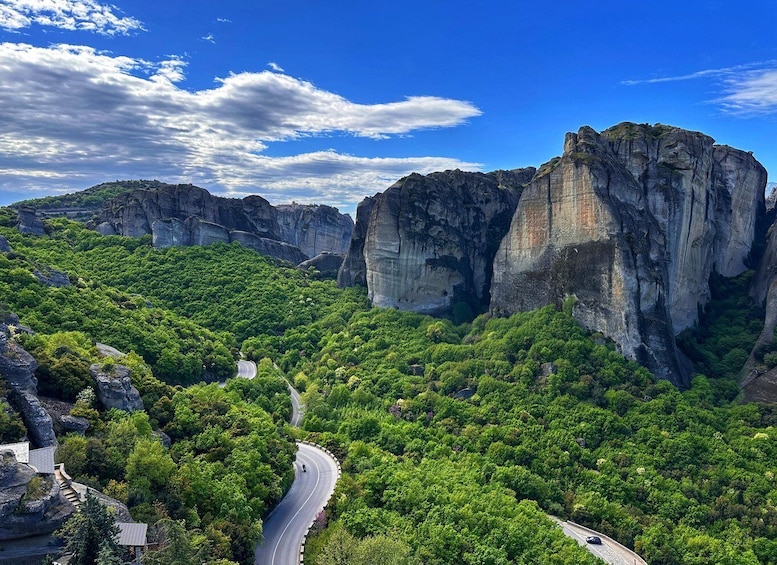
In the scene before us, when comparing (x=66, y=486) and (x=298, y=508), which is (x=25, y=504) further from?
(x=298, y=508)

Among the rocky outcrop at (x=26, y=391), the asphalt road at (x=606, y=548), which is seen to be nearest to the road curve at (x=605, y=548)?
the asphalt road at (x=606, y=548)

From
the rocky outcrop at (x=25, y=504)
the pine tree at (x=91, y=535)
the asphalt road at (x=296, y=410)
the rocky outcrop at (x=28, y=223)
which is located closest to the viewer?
the pine tree at (x=91, y=535)

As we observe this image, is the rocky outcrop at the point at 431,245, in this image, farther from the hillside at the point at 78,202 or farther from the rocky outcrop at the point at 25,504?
the hillside at the point at 78,202

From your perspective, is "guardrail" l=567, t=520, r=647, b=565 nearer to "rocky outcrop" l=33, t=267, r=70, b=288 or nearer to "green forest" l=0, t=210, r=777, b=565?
"green forest" l=0, t=210, r=777, b=565

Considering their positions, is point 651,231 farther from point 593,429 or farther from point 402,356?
point 402,356

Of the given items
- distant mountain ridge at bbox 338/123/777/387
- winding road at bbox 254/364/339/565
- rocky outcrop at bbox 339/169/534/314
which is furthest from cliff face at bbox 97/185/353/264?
winding road at bbox 254/364/339/565

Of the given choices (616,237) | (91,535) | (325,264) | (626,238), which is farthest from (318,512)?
(325,264)

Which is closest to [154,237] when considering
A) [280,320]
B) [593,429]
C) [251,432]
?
[280,320]
